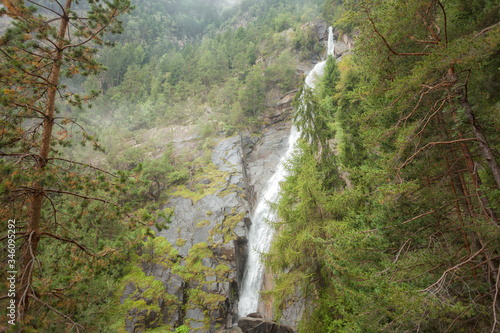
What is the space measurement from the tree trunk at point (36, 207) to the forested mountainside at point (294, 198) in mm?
30

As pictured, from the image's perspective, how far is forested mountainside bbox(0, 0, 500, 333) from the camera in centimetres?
393

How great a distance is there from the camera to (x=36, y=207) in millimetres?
3990

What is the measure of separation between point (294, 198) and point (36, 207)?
25.5ft

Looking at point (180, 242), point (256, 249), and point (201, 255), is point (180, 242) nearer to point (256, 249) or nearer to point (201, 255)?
point (201, 255)

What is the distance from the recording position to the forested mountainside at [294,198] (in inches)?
155

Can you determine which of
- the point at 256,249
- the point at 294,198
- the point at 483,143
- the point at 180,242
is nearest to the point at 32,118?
the point at 294,198

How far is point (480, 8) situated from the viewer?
15.9 ft

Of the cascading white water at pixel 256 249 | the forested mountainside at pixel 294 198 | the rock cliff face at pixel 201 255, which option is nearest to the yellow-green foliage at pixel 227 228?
the rock cliff face at pixel 201 255

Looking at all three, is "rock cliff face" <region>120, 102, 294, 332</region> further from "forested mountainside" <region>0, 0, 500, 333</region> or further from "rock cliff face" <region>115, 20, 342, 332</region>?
"forested mountainside" <region>0, 0, 500, 333</region>

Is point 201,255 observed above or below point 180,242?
below

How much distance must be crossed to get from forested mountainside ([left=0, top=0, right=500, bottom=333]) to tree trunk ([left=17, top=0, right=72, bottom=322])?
3 centimetres

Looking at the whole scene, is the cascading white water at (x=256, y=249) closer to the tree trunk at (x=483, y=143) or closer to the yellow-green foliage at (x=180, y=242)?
the yellow-green foliage at (x=180, y=242)

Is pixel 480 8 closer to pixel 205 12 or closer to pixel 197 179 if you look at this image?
pixel 197 179

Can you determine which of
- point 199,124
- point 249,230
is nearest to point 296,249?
point 249,230
